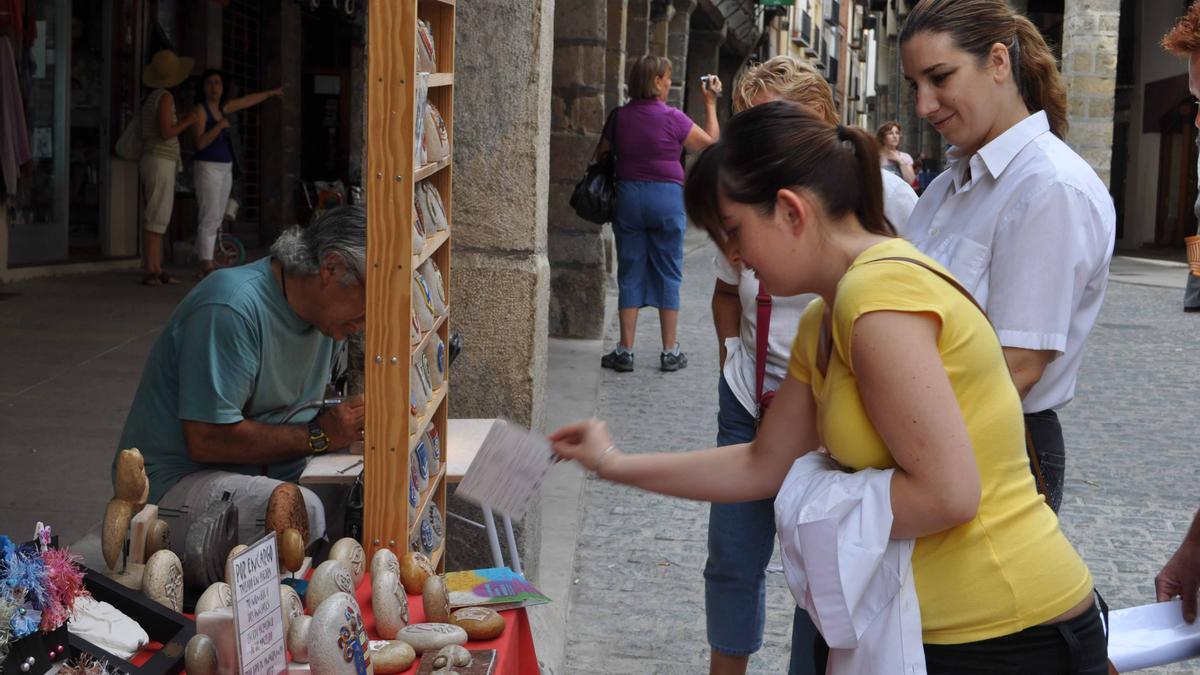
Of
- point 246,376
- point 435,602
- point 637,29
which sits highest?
point 637,29

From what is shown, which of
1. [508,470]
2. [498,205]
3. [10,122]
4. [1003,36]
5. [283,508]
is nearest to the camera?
[508,470]

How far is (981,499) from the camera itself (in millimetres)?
1772

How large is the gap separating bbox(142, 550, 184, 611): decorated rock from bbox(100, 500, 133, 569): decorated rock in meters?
0.06

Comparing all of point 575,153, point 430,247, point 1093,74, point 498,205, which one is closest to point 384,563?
point 430,247

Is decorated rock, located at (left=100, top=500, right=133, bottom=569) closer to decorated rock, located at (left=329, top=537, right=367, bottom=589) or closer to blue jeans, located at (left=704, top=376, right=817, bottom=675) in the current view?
decorated rock, located at (left=329, top=537, right=367, bottom=589)

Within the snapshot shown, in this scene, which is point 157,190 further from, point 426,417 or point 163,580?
point 163,580

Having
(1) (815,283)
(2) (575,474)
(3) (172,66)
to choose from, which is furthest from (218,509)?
(3) (172,66)

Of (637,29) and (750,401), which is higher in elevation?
(637,29)

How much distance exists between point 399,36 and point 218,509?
3.23ft

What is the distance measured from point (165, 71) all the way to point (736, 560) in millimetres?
9355

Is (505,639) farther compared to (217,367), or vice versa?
(217,367)

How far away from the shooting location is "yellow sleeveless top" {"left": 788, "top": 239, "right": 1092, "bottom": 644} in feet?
5.71

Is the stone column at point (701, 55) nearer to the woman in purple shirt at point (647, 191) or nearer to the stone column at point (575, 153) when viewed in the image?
the stone column at point (575, 153)

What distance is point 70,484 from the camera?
5285 millimetres
